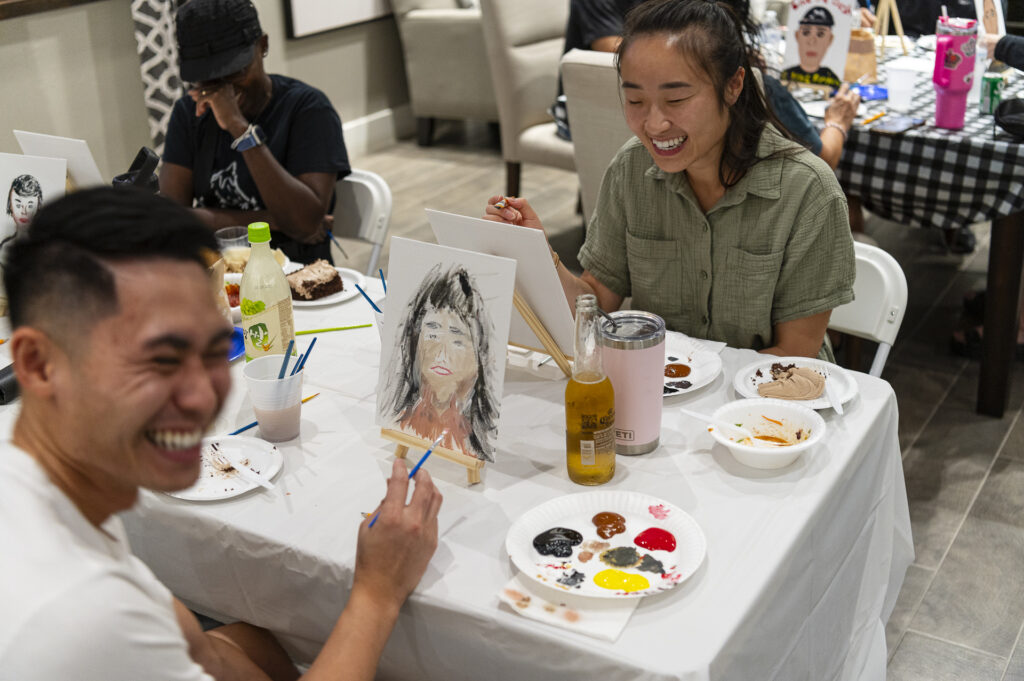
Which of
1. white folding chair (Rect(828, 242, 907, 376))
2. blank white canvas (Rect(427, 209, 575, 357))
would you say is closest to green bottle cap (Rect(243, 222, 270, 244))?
blank white canvas (Rect(427, 209, 575, 357))

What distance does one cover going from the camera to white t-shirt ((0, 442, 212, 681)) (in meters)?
0.78

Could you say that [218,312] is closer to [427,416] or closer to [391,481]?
[391,481]

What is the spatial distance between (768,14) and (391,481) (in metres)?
2.85

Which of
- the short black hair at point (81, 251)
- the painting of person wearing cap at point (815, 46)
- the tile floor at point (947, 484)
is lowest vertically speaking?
the tile floor at point (947, 484)

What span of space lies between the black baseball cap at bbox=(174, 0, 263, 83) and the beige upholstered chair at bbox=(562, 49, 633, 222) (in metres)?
1.06

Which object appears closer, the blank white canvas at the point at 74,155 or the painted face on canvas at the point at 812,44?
the blank white canvas at the point at 74,155

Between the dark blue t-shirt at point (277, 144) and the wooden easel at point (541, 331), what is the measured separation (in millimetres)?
1113

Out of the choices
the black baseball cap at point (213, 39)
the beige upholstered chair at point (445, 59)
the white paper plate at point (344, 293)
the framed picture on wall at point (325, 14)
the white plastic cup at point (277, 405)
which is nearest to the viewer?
the white plastic cup at point (277, 405)

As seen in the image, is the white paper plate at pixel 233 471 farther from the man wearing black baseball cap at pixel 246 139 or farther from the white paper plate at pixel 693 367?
the man wearing black baseball cap at pixel 246 139

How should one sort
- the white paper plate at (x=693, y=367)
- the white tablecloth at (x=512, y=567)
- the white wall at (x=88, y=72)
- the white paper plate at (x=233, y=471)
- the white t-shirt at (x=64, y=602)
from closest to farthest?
the white t-shirt at (x=64, y=602) → the white tablecloth at (x=512, y=567) → the white paper plate at (x=233, y=471) → the white paper plate at (x=693, y=367) → the white wall at (x=88, y=72)

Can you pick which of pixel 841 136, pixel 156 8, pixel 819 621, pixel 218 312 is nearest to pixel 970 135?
pixel 841 136

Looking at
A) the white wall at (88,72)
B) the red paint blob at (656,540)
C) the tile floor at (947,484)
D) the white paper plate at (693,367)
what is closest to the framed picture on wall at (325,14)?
the white wall at (88,72)

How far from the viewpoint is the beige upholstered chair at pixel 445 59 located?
5.20 m

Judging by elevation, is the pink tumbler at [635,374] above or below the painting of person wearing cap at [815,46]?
below
